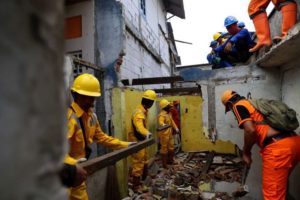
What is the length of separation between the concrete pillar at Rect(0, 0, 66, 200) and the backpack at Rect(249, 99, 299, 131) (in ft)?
11.4

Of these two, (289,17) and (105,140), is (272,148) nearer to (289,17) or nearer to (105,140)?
(289,17)

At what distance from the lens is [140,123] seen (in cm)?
603

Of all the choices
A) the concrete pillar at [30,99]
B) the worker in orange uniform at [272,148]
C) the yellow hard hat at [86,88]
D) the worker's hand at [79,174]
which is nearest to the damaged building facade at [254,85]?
the worker in orange uniform at [272,148]

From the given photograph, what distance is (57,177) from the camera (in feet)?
1.50

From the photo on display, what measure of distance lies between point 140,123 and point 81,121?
3.01 meters

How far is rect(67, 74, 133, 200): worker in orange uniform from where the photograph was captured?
2.90m

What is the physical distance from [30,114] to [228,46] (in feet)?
18.0

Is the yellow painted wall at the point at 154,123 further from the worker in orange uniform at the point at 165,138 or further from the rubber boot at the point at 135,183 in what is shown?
the worker in orange uniform at the point at 165,138

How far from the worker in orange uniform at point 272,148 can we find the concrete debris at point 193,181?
1.56m

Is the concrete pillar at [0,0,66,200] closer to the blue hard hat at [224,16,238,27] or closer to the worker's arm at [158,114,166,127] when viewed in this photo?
the blue hard hat at [224,16,238,27]

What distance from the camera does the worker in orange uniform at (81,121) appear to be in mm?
2896

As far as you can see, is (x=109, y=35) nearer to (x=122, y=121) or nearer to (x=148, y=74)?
(x=122, y=121)

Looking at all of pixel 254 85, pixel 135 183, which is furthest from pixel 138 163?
pixel 254 85

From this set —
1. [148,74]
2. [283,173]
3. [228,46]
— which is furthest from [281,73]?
[148,74]
